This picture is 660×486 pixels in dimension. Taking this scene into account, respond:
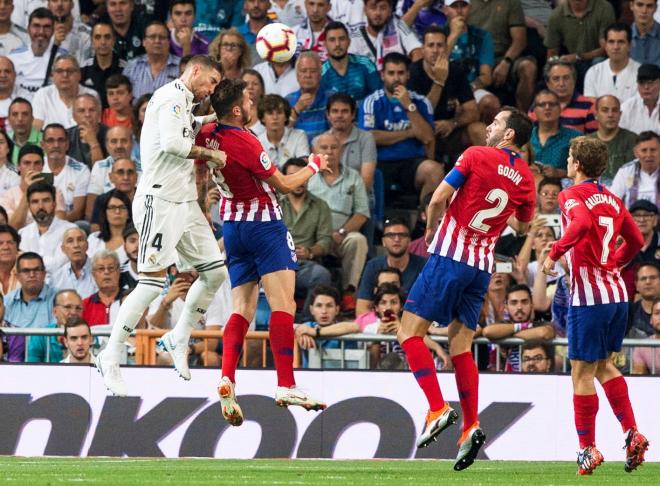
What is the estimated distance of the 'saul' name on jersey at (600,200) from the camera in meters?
11.4

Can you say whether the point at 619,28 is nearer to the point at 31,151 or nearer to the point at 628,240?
the point at 31,151

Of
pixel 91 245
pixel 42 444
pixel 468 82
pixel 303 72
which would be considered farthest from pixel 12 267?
pixel 468 82

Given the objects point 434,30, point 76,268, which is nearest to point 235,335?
Answer: point 76,268

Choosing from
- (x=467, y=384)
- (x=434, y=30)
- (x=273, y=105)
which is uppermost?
(x=434, y=30)

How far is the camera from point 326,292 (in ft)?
50.0

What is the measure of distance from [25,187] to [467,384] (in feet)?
27.2

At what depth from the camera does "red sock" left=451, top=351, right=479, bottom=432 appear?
11.5 metres

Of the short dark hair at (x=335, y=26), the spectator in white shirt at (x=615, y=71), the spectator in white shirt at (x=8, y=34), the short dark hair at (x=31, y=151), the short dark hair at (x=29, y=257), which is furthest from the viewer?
the spectator in white shirt at (x=8, y=34)

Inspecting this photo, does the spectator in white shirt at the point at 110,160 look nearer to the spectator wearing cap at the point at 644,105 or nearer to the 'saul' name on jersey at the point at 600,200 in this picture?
the spectator wearing cap at the point at 644,105

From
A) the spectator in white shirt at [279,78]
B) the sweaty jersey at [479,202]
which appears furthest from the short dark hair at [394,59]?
the sweaty jersey at [479,202]

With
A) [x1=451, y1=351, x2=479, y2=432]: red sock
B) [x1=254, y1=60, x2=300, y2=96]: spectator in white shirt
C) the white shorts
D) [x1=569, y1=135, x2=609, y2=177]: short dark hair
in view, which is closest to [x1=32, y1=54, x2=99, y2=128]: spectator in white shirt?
[x1=254, y1=60, x2=300, y2=96]: spectator in white shirt

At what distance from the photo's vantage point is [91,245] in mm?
17281

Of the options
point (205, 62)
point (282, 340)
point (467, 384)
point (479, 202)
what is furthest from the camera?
point (282, 340)

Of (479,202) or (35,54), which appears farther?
(35,54)
